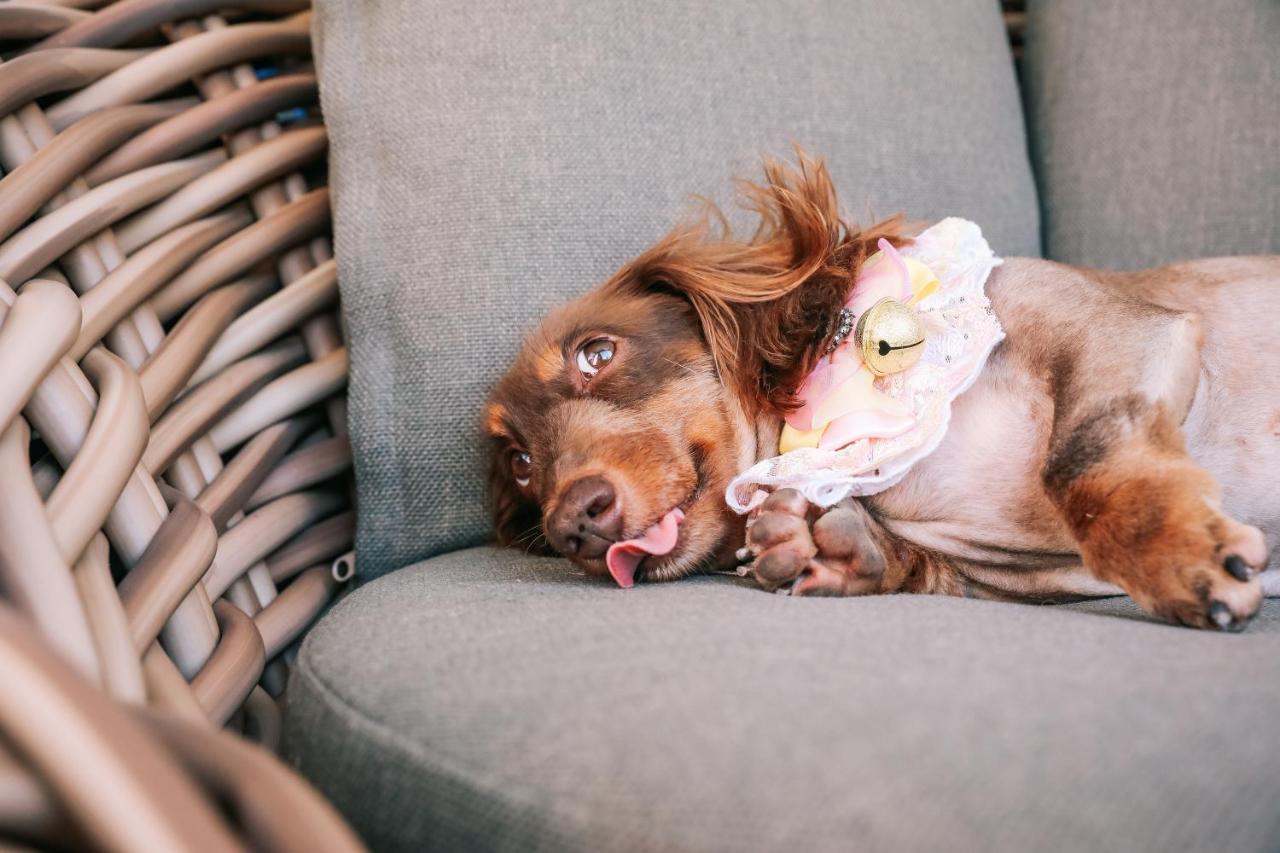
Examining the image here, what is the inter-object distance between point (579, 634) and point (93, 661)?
52 cm

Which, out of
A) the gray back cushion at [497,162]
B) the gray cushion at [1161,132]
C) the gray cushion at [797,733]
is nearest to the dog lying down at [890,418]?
the gray back cushion at [497,162]

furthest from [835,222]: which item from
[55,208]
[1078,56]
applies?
[55,208]

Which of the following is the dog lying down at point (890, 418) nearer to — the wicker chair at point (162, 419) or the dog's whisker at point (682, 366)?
the dog's whisker at point (682, 366)

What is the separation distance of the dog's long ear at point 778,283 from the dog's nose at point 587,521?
0.39m

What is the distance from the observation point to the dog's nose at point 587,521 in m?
1.61

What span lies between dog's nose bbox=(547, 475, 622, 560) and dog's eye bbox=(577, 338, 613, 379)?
1.13 ft

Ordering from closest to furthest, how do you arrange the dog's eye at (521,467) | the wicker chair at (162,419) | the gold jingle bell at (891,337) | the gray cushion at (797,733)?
the wicker chair at (162,419) < the gray cushion at (797,733) < the gold jingle bell at (891,337) < the dog's eye at (521,467)

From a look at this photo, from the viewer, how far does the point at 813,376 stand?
1.83m

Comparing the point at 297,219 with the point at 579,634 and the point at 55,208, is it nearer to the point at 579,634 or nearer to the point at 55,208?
the point at 55,208

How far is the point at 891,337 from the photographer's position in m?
1.66

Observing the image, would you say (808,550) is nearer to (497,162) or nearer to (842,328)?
(842,328)

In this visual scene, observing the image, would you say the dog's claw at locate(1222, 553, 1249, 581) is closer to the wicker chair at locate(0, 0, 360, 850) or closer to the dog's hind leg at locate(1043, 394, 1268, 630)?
the dog's hind leg at locate(1043, 394, 1268, 630)

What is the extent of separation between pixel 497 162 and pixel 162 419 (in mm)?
817

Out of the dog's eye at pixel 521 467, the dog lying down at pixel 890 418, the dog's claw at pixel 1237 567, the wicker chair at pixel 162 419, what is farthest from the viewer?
the dog's eye at pixel 521 467
